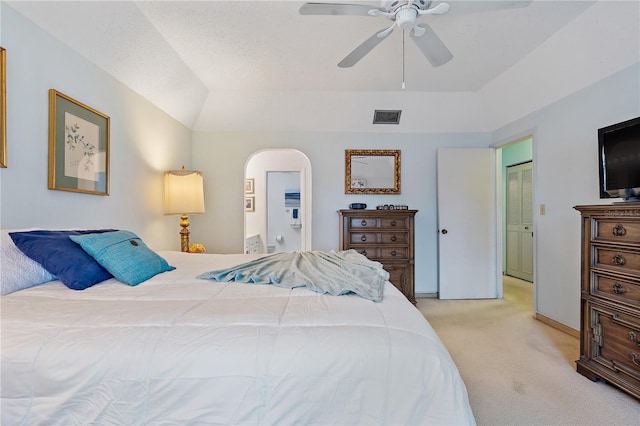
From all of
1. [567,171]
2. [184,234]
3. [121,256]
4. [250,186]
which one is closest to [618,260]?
[567,171]

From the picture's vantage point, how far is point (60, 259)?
4.89 feet

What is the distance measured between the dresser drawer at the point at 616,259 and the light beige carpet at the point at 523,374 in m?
0.76

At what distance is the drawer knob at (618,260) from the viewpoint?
1874 mm

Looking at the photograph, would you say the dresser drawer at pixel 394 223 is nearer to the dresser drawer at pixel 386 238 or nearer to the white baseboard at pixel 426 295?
the dresser drawer at pixel 386 238

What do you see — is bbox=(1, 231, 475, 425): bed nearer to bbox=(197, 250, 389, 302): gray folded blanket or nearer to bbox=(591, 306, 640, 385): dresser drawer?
bbox=(197, 250, 389, 302): gray folded blanket

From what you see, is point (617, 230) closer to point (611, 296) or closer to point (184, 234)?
point (611, 296)

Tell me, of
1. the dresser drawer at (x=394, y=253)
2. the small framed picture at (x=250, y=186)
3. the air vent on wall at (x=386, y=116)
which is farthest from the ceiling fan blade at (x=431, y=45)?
the small framed picture at (x=250, y=186)

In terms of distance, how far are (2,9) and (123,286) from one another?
157 cm

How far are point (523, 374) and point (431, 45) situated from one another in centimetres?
232

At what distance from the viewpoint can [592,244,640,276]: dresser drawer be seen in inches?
71.2

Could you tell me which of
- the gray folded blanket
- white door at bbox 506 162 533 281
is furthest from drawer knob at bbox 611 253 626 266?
white door at bbox 506 162 533 281

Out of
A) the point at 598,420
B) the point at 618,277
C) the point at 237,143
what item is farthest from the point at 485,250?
the point at 237,143

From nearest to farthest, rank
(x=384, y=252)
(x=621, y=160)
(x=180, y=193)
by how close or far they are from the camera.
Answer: (x=621, y=160), (x=180, y=193), (x=384, y=252)

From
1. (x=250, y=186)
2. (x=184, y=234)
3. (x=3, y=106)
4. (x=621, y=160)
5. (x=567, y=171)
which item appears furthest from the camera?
(x=250, y=186)
